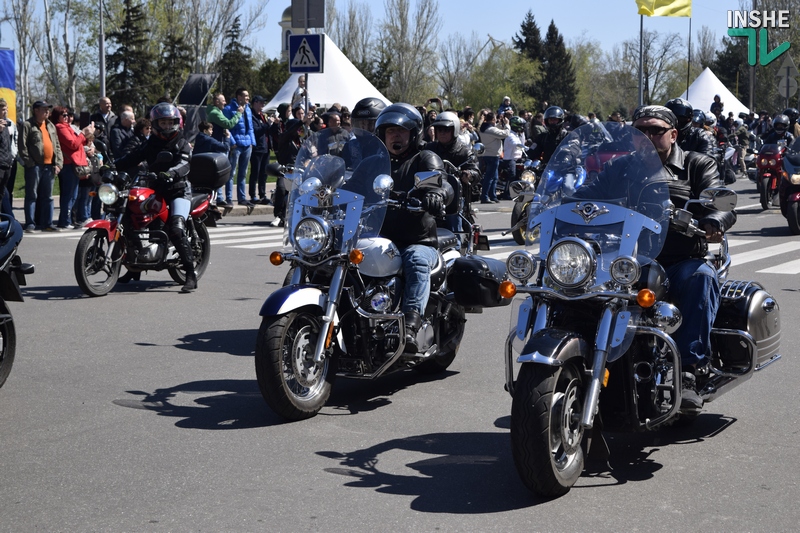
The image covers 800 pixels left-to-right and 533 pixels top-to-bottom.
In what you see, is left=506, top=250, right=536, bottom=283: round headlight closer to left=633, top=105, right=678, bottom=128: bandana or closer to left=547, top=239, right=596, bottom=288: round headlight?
left=547, top=239, right=596, bottom=288: round headlight

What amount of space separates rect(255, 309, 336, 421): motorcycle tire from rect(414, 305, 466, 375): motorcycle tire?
1.13m

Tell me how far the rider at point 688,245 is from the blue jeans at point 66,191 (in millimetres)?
12377

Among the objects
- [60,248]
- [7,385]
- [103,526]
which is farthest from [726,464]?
[60,248]

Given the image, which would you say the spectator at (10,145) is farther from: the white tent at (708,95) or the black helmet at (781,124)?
the white tent at (708,95)

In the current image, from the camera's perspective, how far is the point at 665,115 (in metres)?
5.97

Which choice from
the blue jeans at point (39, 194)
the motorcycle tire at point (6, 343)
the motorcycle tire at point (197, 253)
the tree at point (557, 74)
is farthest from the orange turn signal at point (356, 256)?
the tree at point (557, 74)

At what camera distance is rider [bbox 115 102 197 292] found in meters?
10.9

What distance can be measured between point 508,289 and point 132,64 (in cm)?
6162

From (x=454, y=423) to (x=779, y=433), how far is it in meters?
1.77

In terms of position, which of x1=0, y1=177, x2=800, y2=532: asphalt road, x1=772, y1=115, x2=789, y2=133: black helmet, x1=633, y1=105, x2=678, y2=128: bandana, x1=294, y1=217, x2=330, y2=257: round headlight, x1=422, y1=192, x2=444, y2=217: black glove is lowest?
x1=0, y1=177, x2=800, y2=532: asphalt road

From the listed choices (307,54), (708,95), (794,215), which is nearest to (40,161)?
(307,54)

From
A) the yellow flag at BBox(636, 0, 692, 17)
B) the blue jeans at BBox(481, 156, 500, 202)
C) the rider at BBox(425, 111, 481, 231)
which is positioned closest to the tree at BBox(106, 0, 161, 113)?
the yellow flag at BBox(636, 0, 692, 17)

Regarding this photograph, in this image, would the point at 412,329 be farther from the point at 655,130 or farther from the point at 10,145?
the point at 10,145

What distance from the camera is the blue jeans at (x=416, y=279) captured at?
671cm
